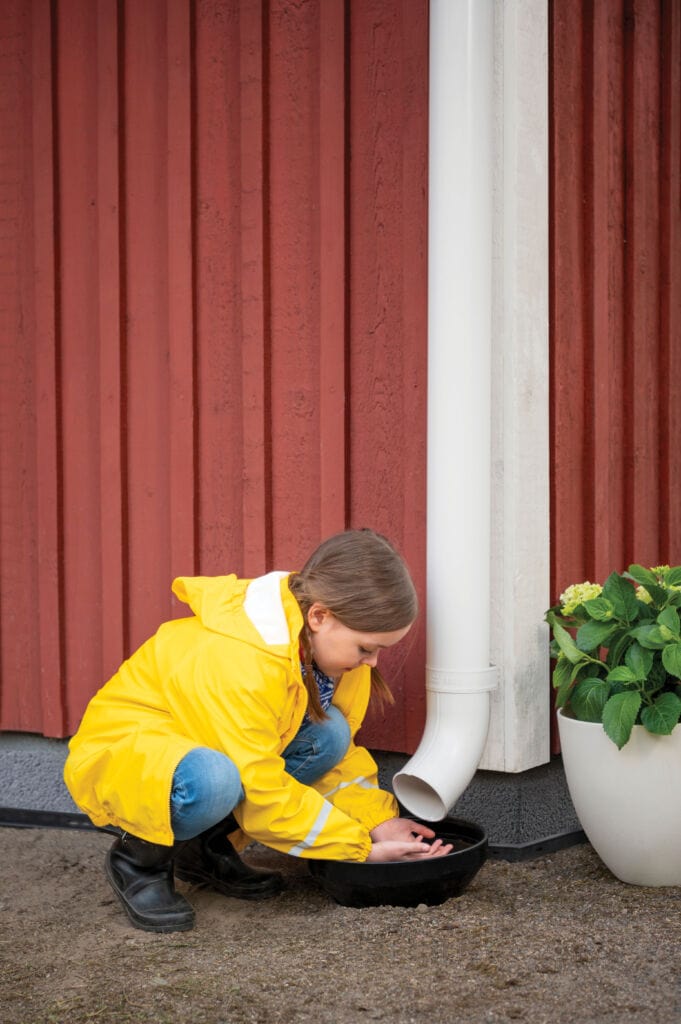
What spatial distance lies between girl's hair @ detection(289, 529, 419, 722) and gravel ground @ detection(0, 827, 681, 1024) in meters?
0.54

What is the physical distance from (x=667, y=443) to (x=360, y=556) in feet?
5.41

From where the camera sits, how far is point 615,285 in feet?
11.2

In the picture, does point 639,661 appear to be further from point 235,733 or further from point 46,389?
point 46,389

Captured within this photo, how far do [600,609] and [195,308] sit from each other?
147cm

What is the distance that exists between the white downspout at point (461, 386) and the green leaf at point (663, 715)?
0.47m

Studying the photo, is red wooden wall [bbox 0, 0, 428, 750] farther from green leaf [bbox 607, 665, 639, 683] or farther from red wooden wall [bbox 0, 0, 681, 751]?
green leaf [bbox 607, 665, 639, 683]

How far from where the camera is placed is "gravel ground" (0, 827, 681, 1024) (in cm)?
193

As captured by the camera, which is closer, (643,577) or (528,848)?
(643,577)

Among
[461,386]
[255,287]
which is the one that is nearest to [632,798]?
[461,386]

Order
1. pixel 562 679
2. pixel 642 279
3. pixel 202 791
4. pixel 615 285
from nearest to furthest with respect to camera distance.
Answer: pixel 202 791 < pixel 562 679 < pixel 615 285 < pixel 642 279

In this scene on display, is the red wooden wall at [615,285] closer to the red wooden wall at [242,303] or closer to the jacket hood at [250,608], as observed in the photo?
the red wooden wall at [242,303]

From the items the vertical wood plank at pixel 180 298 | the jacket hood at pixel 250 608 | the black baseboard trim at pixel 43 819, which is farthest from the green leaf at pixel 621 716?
the black baseboard trim at pixel 43 819

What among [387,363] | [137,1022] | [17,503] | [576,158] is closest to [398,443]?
[387,363]

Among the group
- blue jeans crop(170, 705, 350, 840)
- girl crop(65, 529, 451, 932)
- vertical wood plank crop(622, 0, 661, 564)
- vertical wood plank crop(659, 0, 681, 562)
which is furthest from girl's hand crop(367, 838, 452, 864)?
vertical wood plank crop(659, 0, 681, 562)
